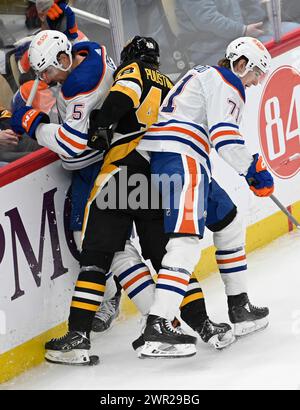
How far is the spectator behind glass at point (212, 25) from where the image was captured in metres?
5.38

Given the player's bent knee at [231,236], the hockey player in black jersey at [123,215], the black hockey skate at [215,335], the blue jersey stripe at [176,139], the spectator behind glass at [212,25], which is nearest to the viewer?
the hockey player in black jersey at [123,215]

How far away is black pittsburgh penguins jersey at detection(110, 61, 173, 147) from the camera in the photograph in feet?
14.2

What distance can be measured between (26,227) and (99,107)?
52 centimetres

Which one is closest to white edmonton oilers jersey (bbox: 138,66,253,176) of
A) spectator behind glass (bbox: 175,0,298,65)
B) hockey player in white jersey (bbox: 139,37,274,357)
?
hockey player in white jersey (bbox: 139,37,274,357)

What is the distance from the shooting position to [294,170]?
19.3 ft

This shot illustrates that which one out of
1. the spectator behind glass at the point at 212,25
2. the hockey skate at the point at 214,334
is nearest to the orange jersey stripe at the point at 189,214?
the hockey skate at the point at 214,334

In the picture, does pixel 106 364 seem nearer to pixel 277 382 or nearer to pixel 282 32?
pixel 277 382

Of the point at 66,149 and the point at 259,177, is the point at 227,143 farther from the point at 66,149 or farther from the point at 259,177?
the point at 66,149

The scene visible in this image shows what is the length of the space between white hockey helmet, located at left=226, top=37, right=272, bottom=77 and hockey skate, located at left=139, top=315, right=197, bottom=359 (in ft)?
3.27

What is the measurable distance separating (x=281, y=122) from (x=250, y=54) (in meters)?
1.32

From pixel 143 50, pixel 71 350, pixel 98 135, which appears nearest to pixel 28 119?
pixel 98 135

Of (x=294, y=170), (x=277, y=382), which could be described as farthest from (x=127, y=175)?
(x=294, y=170)

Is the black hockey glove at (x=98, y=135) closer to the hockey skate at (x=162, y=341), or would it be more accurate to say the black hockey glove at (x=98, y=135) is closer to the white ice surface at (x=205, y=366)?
the hockey skate at (x=162, y=341)

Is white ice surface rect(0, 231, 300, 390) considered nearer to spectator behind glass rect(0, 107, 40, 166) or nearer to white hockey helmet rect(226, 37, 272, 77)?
spectator behind glass rect(0, 107, 40, 166)
